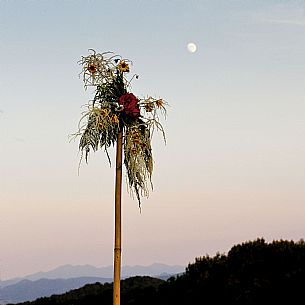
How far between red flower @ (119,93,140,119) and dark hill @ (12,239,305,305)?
7.21 m

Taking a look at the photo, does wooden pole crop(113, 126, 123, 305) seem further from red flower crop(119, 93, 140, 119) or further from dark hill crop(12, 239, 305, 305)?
dark hill crop(12, 239, 305, 305)

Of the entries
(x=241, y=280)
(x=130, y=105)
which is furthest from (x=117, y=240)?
(x=241, y=280)

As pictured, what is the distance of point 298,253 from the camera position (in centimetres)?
2059

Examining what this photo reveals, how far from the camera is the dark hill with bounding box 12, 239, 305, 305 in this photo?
62.2 feet

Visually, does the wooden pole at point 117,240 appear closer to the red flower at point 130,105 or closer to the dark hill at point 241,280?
the red flower at point 130,105

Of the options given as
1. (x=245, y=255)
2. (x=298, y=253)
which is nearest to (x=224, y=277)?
(x=245, y=255)

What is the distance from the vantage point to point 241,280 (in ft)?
67.5

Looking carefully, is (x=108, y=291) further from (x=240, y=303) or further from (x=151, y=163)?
(x=151, y=163)

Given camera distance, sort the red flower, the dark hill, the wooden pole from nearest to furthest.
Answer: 1. the wooden pole
2. the red flower
3. the dark hill

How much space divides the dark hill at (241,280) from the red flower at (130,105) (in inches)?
284

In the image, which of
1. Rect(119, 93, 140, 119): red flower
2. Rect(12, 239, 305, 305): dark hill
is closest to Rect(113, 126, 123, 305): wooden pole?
Rect(119, 93, 140, 119): red flower

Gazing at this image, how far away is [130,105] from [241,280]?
779 cm

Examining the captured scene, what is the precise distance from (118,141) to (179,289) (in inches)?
349

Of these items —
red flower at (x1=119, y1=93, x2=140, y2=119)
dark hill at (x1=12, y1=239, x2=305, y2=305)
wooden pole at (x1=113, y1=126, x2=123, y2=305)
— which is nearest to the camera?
wooden pole at (x1=113, y1=126, x2=123, y2=305)
